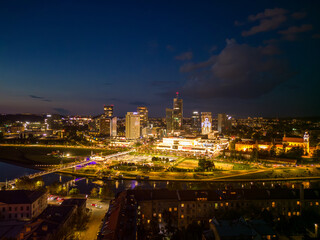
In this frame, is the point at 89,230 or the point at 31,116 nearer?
the point at 89,230

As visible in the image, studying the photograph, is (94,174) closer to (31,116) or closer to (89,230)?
(89,230)

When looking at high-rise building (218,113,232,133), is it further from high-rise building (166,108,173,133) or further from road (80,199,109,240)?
road (80,199,109,240)

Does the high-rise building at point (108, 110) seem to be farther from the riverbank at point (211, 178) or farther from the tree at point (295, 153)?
the tree at point (295, 153)

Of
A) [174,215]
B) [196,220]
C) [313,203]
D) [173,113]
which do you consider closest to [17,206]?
[174,215]

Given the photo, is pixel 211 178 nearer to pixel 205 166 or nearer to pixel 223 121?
pixel 205 166

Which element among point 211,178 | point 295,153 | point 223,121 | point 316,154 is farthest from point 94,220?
point 223,121

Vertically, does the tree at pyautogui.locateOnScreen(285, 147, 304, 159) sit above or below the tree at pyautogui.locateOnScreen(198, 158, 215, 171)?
above

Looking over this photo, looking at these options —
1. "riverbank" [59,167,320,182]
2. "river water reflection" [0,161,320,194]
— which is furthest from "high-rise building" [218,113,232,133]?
"river water reflection" [0,161,320,194]

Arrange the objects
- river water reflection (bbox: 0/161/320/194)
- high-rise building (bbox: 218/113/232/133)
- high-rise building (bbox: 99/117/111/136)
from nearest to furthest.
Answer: river water reflection (bbox: 0/161/320/194)
high-rise building (bbox: 99/117/111/136)
high-rise building (bbox: 218/113/232/133)
